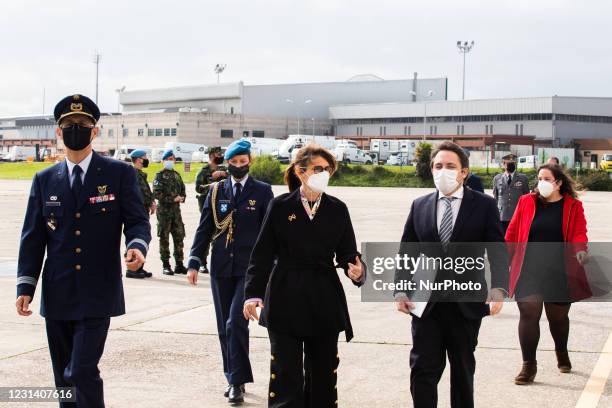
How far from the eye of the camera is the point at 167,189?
14039 mm

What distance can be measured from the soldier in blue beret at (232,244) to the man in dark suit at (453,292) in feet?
5.35

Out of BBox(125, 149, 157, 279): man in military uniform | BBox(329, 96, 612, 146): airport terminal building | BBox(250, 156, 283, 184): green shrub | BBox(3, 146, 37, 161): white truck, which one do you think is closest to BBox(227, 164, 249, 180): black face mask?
BBox(125, 149, 157, 279): man in military uniform

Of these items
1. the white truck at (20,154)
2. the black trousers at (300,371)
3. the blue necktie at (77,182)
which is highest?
the white truck at (20,154)

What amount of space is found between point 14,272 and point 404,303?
9949 mm

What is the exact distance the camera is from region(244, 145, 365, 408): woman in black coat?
199 inches

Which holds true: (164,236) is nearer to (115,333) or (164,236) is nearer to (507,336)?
(115,333)

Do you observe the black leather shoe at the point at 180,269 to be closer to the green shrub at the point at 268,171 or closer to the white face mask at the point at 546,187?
the white face mask at the point at 546,187

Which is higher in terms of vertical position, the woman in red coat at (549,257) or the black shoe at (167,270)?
the woman in red coat at (549,257)

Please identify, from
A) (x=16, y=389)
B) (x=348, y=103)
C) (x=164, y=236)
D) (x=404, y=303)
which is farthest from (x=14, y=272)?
(x=348, y=103)

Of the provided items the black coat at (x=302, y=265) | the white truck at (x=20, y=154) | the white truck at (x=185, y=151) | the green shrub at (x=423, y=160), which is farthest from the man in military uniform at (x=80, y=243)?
the white truck at (x=20, y=154)

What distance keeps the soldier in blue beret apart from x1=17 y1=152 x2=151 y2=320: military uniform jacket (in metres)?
1.64

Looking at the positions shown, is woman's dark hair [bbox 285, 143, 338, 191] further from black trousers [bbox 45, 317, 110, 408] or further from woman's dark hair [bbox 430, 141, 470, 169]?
black trousers [bbox 45, 317, 110, 408]

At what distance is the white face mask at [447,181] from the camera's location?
5398 millimetres

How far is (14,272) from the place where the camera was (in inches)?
547
